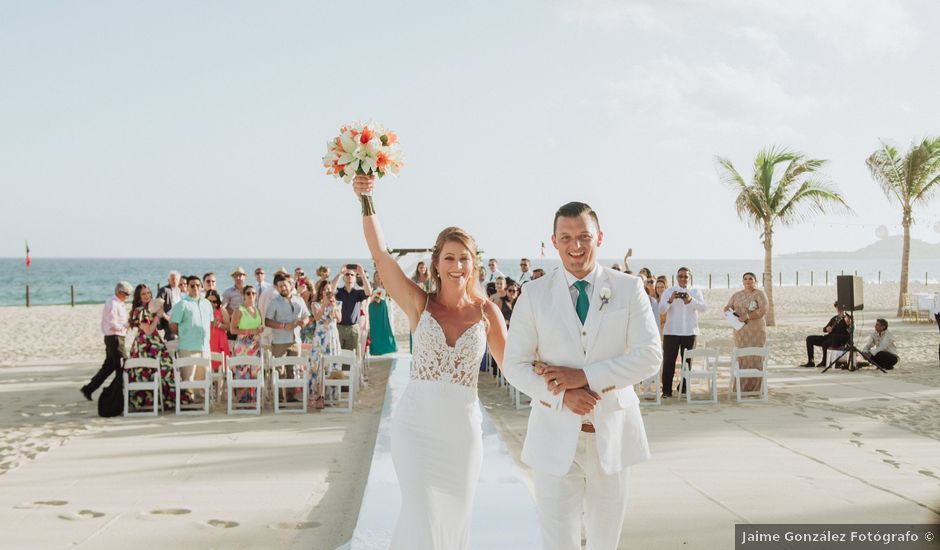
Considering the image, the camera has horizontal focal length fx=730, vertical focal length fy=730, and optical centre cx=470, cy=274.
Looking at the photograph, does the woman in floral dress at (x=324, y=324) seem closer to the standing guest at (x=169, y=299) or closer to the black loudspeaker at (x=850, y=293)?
the standing guest at (x=169, y=299)

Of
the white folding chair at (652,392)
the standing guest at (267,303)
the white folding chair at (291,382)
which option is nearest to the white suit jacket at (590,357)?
the white folding chair at (291,382)

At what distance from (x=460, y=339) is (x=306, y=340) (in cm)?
787

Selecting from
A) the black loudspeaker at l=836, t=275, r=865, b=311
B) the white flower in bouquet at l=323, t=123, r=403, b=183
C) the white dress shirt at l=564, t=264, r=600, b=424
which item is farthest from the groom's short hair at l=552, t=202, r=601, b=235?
the black loudspeaker at l=836, t=275, r=865, b=311

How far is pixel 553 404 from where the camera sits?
3039 millimetres

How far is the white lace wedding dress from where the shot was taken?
3.54 m

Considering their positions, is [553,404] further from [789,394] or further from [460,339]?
[789,394]

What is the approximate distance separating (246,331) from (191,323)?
2.51 ft

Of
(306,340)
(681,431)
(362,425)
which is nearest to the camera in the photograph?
(681,431)

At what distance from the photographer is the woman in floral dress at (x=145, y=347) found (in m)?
10.1

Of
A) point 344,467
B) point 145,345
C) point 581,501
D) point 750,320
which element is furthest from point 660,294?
point 581,501

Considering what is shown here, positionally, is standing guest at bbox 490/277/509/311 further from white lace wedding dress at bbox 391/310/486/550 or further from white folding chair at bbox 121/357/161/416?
white lace wedding dress at bbox 391/310/486/550

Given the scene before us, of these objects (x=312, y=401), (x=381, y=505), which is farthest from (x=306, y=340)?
(x=381, y=505)

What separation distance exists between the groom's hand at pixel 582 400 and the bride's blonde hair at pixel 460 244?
106 centimetres

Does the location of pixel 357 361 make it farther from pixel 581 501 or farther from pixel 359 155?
pixel 581 501
